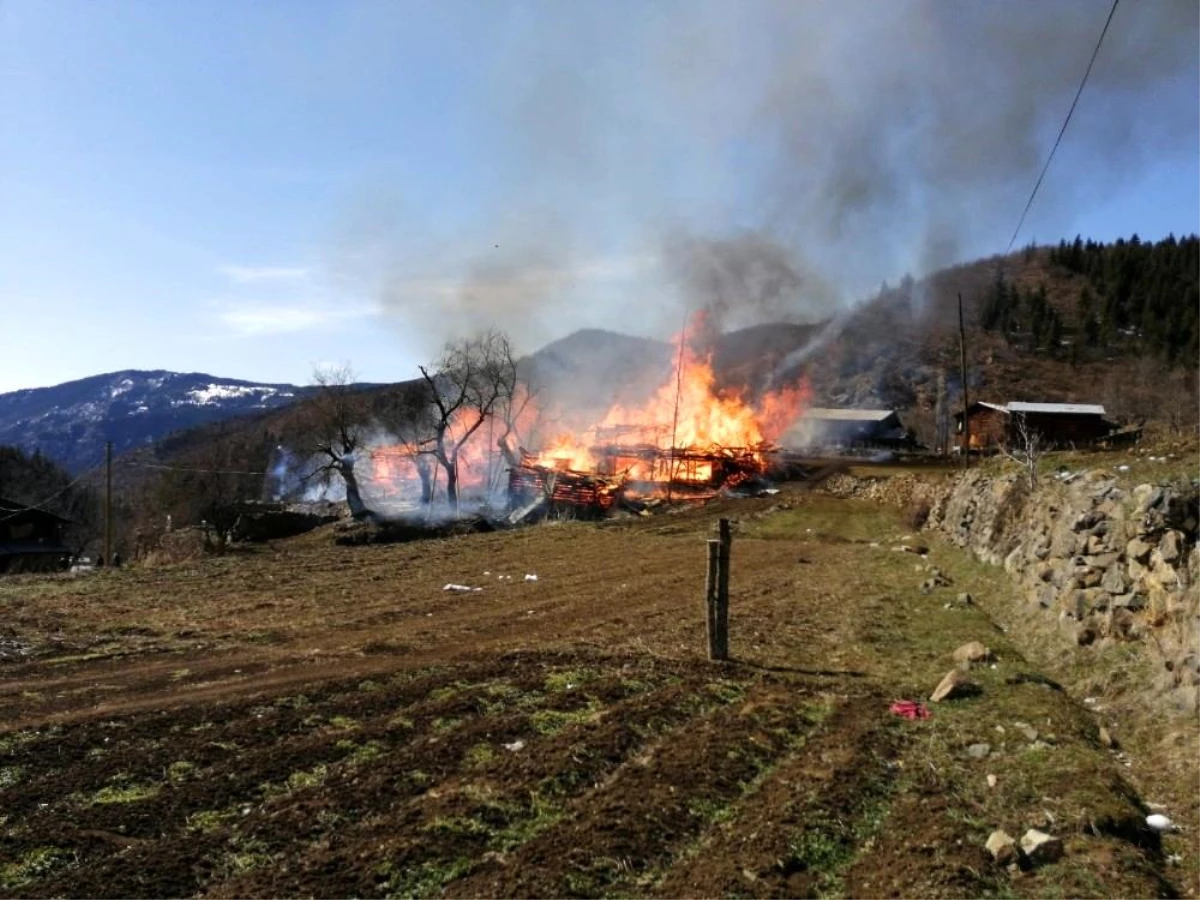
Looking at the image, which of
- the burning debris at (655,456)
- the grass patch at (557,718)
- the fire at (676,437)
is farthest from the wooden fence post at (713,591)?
the fire at (676,437)

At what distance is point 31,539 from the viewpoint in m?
51.2

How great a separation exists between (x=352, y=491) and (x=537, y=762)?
145 feet

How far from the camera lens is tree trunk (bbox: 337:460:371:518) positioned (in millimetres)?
48406

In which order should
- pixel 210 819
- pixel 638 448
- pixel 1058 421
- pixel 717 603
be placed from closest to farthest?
pixel 210 819 → pixel 717 603 → pixel 638 448 → pixel 1058 421

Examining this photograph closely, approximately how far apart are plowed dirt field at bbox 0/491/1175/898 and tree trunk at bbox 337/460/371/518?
3161cm

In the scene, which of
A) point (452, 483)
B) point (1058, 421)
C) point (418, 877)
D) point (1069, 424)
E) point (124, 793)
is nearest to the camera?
point (418, 877)

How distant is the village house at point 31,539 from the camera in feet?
157

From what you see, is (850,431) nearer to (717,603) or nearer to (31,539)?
(31,539)

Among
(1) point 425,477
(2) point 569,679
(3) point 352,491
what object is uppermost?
(1) point 425,477

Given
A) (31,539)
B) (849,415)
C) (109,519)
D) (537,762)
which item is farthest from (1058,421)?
(31,539)

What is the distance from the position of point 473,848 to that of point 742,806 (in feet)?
8.49

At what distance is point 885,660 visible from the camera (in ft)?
42.9

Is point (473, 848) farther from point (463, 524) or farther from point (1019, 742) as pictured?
point (463, 524)

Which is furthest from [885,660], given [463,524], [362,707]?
[463,524]
